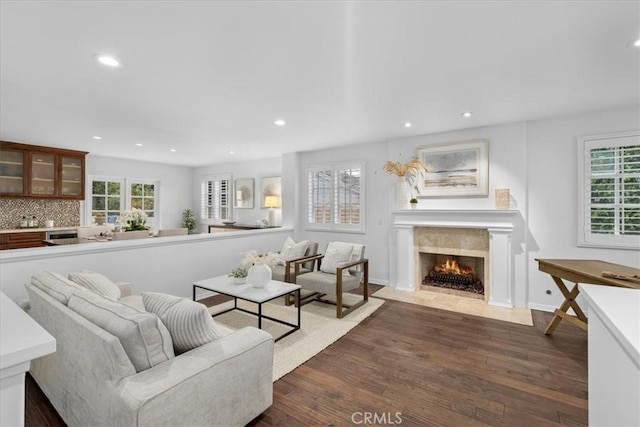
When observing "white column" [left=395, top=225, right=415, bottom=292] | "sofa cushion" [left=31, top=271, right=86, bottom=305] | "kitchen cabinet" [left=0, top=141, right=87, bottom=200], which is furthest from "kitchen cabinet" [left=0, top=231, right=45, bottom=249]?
"white column" [left=395, top=225, right=415, bottom=292]

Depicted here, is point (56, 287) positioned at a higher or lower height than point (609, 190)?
lower

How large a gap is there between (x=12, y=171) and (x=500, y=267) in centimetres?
835

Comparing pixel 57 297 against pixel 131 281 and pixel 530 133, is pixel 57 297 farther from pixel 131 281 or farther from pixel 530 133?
pixel 530 133

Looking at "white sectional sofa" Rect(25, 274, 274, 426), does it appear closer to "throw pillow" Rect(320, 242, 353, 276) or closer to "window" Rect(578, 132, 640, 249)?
"throw pillow" Rect(320, 242, 353, 276)

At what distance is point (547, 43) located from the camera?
7.05 feet

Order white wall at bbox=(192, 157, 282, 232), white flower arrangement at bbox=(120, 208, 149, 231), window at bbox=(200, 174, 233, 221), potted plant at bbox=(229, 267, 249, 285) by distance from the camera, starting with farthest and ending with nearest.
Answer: window at bbox=(200, 174, 233, 221) → white wall at bbox=(192, 157, 282, 232) → white flower arrangement at bbox=(120, 208, 149, 231) → potted plant at bbox=(229, 267, 249, 285)

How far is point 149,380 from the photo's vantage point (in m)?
1.42

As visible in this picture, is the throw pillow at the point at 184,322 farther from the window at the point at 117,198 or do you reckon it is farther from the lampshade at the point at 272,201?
the window at the point at 117,198

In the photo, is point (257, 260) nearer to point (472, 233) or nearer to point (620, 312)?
point (620, 312)

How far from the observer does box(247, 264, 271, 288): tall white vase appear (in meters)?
3.19

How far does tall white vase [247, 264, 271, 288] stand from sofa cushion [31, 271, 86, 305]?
147cm

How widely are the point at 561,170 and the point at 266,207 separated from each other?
5.25 meters
